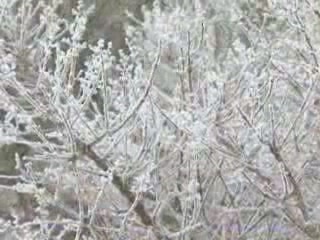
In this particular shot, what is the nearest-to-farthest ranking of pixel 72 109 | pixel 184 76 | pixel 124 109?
1. pixel 72 109
2. pixel 124 109
3. pixel 184 76

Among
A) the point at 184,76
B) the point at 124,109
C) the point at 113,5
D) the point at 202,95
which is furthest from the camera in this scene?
the point at 113,5

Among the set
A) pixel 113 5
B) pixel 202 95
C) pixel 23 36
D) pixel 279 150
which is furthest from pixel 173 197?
pixel 113 5

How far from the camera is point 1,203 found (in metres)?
7.15

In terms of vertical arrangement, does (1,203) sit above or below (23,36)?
below

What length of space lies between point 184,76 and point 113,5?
510 cm

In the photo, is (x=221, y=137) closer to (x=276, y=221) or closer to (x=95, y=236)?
(x=276, y=221)

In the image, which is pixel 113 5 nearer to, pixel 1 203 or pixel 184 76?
pixel 1 203

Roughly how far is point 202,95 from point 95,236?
94cm

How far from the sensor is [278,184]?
138 inches

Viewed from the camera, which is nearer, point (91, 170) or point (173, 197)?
point (91, 170)

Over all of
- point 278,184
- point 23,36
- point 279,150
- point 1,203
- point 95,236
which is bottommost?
point 1,203

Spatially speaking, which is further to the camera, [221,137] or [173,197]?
[173,197]

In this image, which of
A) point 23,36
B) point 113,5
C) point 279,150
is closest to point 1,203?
point 113,5

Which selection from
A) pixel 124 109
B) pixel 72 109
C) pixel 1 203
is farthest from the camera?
pixel 1 203
